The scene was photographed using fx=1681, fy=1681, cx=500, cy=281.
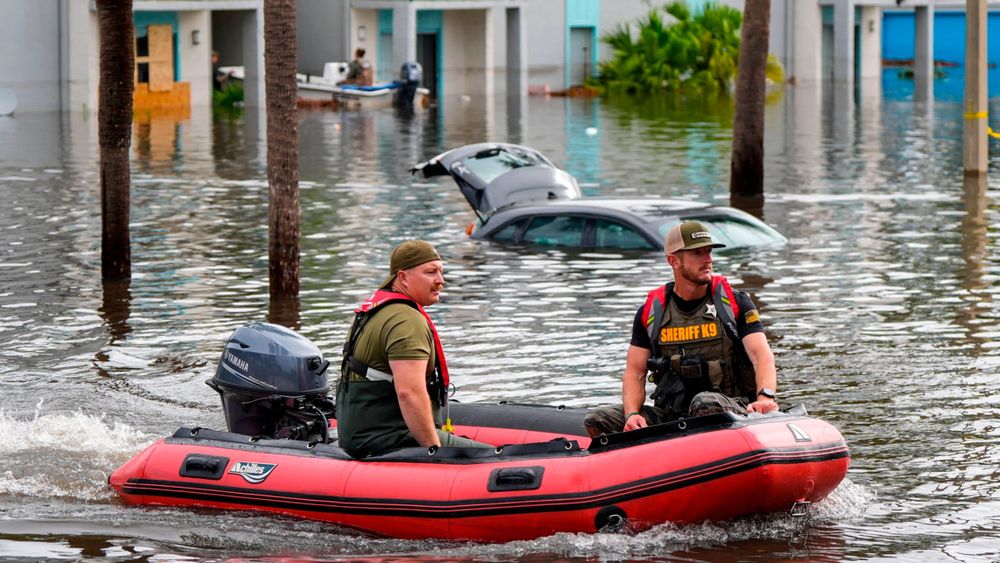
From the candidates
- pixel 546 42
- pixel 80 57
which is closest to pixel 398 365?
pixel 80 57

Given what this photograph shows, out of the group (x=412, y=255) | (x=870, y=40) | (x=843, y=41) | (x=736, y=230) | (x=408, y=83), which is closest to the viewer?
(x=412, y=255)

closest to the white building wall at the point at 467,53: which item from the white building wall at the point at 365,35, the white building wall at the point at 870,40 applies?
the white building wall at the point at 365,35

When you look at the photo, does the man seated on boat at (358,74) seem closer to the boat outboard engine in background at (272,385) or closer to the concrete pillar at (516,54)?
the concrete pillar at (516,54)

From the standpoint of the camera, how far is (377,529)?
343 inches

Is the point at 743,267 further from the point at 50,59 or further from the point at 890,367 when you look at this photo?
the point at 50,59

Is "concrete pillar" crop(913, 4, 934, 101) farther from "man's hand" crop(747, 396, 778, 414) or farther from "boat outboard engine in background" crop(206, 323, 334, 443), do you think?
"man's hand" crop(747, 396, 778, 414)

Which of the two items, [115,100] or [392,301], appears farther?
[115,100]

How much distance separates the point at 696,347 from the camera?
892 centimetres

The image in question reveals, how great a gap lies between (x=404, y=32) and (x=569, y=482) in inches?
1878

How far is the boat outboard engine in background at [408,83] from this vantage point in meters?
51.7

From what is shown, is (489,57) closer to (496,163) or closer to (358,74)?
(358,74)

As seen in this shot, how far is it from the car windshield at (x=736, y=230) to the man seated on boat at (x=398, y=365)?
9.83m

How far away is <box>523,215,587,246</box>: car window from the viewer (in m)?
19.4

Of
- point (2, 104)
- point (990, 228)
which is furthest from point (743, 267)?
point (2, 104)
